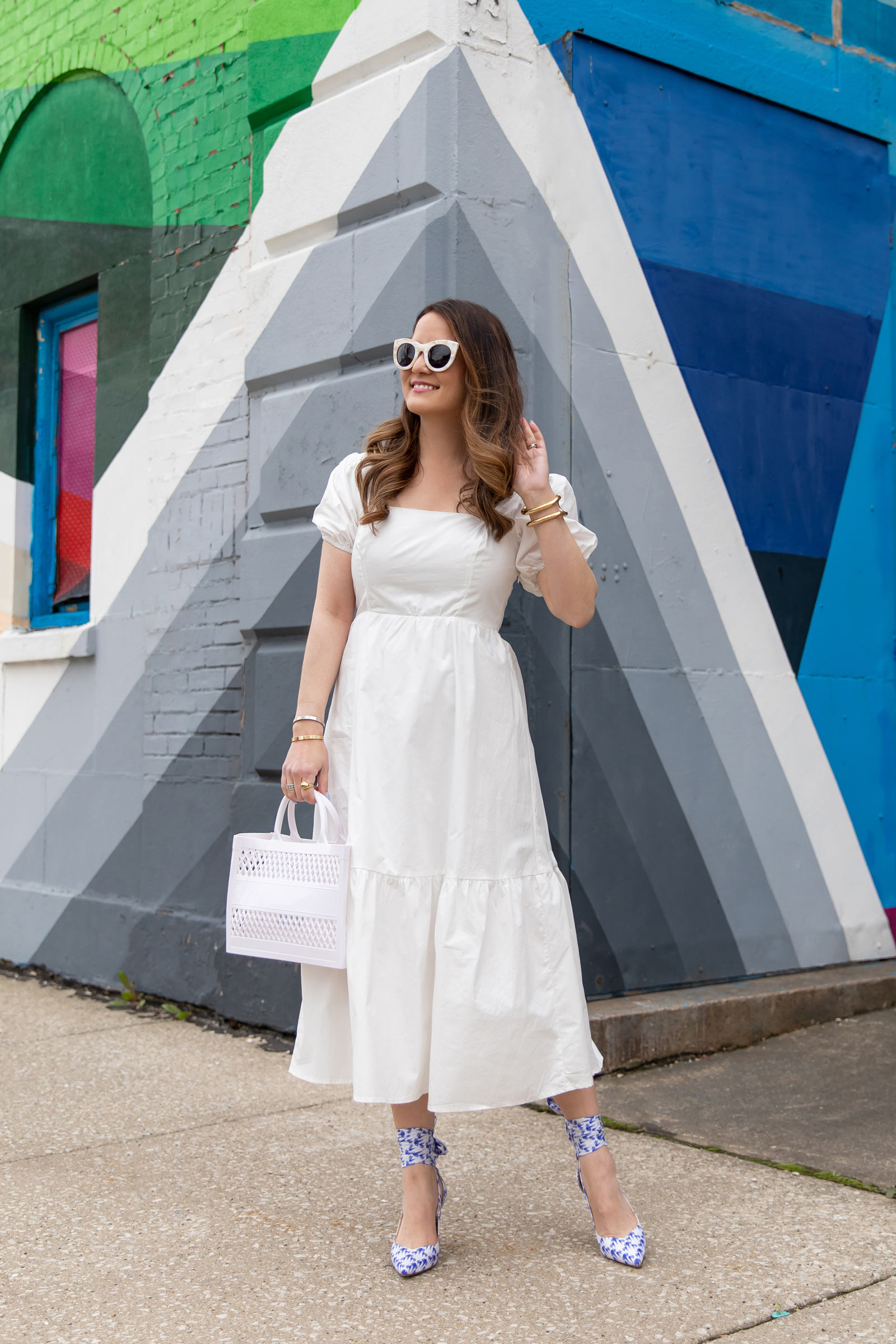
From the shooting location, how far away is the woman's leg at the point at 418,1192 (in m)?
2.67

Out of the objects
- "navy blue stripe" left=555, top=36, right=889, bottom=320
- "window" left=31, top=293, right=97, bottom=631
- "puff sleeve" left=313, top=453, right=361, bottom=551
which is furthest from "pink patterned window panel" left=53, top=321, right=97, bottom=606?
"puff sleeve" left=313, top=453, right=361, bottom=551

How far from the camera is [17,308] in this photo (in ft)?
21.9

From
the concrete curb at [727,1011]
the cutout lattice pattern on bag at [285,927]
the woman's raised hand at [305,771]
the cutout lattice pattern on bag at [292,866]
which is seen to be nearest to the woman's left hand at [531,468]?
the woman's raised hand at [305,771]

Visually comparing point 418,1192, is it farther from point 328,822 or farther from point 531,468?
point 531,468

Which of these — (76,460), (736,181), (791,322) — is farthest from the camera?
(76,460)

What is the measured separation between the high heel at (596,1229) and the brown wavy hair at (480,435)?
4.03ft

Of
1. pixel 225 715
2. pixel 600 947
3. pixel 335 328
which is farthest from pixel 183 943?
pixel 335 328

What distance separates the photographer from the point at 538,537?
2766mm

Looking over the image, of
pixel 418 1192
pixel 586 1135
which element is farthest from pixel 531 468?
pixel 418 1192

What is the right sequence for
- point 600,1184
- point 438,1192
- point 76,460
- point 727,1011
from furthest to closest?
point 76,460, point 727,1011, point 438,1192, point 600,1184

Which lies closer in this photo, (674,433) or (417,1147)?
(417,1147)

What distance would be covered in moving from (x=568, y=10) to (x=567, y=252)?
84 centimetres

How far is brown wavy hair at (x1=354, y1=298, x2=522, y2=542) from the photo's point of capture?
2717 mm

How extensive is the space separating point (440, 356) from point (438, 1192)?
1750mm
